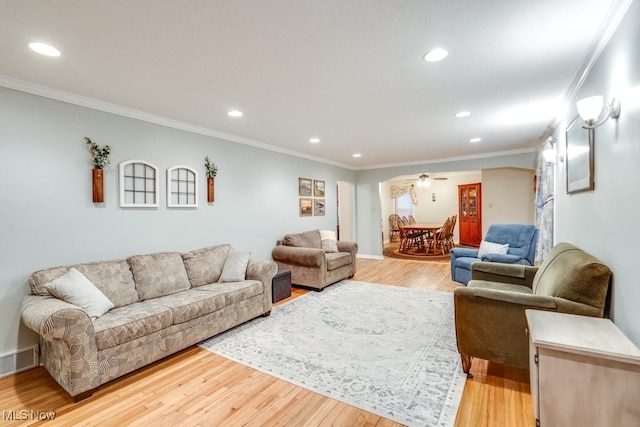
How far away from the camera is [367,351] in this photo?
269 centimetres

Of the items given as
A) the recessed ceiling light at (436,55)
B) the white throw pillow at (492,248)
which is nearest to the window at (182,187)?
the recessed ceiling light at (436,55)

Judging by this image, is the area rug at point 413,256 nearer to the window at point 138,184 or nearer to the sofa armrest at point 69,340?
the window at point 138,184

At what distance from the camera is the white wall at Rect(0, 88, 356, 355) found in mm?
2439

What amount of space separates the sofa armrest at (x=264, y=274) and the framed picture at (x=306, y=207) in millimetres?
2363

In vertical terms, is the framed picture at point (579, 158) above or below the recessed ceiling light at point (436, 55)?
below

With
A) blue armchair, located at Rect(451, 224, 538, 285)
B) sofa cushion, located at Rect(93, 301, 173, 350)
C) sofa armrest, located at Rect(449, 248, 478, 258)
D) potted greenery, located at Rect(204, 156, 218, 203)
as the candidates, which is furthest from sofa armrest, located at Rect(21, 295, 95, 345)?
sofa armrest, located at Rect(449, 248, 478, 258)

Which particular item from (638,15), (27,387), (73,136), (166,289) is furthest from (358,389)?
Answer: (73,136)

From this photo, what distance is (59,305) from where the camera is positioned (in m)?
2.07

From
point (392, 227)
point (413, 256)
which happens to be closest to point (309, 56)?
point (413, 256)

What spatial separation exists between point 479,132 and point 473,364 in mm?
3268

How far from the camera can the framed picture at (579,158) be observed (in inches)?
85.8

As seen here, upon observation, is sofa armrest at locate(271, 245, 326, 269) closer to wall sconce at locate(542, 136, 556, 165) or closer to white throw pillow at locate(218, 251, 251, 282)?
white throw pillow at locate(218, 251, 251, 282)

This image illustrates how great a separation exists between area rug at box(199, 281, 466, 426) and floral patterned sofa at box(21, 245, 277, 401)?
0.36 m

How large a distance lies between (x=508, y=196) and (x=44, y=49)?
8.61 m
